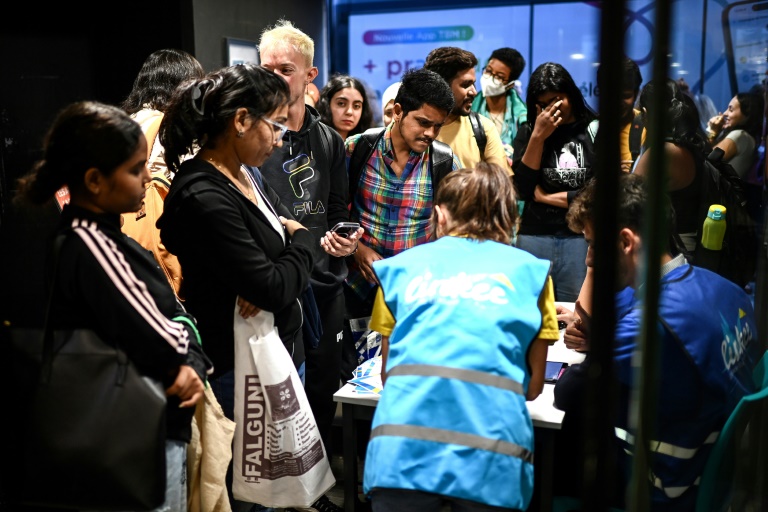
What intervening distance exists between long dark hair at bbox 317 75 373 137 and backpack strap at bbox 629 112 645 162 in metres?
2.81

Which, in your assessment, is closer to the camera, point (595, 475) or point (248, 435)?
point (595, 475)

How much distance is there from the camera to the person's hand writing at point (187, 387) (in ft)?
5.27

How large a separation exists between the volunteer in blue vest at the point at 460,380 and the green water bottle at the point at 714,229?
1.58 feet

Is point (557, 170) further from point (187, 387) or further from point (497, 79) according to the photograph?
point (187, 387)

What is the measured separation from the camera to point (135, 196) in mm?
1583

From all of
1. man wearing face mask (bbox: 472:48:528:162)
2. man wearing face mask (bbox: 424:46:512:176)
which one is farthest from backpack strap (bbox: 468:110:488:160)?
man wearing face mask (bbox: 472:48:528:162)

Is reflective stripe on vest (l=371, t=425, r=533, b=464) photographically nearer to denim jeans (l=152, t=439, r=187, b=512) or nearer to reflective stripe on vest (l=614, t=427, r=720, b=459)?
reflective stripe on vest (l=614, t=427, r=720, b=459)

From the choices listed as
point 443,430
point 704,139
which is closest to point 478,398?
point 443,430

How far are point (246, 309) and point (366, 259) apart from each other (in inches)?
38.5

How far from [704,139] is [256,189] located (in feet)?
3.69

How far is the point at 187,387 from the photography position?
63.9 inches

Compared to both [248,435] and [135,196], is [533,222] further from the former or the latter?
[135,196]

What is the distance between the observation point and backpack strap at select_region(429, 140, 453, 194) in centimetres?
285

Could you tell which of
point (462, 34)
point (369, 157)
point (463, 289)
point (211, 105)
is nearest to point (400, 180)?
point (369, 157)
